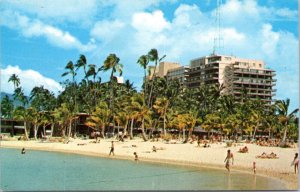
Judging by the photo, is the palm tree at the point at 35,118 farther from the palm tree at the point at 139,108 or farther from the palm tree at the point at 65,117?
the palm tree at the point at 139,108

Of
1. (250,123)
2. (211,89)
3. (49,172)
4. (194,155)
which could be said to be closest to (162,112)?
(250,123)

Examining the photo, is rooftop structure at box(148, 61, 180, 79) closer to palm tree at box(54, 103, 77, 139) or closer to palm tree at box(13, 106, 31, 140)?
palm tree at box(54, 103, 77, 139)

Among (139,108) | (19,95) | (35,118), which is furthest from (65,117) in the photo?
(19,95)

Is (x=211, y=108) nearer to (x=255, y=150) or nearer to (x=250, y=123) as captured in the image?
(x=250, y=123)

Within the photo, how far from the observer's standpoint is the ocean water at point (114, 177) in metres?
10.5

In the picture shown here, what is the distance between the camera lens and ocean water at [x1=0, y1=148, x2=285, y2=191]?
10.5 m

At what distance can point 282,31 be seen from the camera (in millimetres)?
11414

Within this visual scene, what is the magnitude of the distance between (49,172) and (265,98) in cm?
1730

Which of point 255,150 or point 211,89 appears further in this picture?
point 211,89

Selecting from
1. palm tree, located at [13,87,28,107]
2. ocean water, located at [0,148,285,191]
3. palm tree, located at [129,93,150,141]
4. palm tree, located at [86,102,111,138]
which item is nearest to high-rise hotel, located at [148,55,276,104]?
palm tree, located at [129,93,150,141]

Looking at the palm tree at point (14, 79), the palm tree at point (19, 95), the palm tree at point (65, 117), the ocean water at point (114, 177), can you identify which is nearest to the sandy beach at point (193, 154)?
the ocean water at point (114, 177)

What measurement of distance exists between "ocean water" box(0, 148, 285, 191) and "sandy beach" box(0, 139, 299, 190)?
61 cm

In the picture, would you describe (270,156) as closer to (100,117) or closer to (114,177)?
(114,177)

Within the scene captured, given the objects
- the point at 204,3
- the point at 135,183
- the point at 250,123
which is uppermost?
the point at 204,3
